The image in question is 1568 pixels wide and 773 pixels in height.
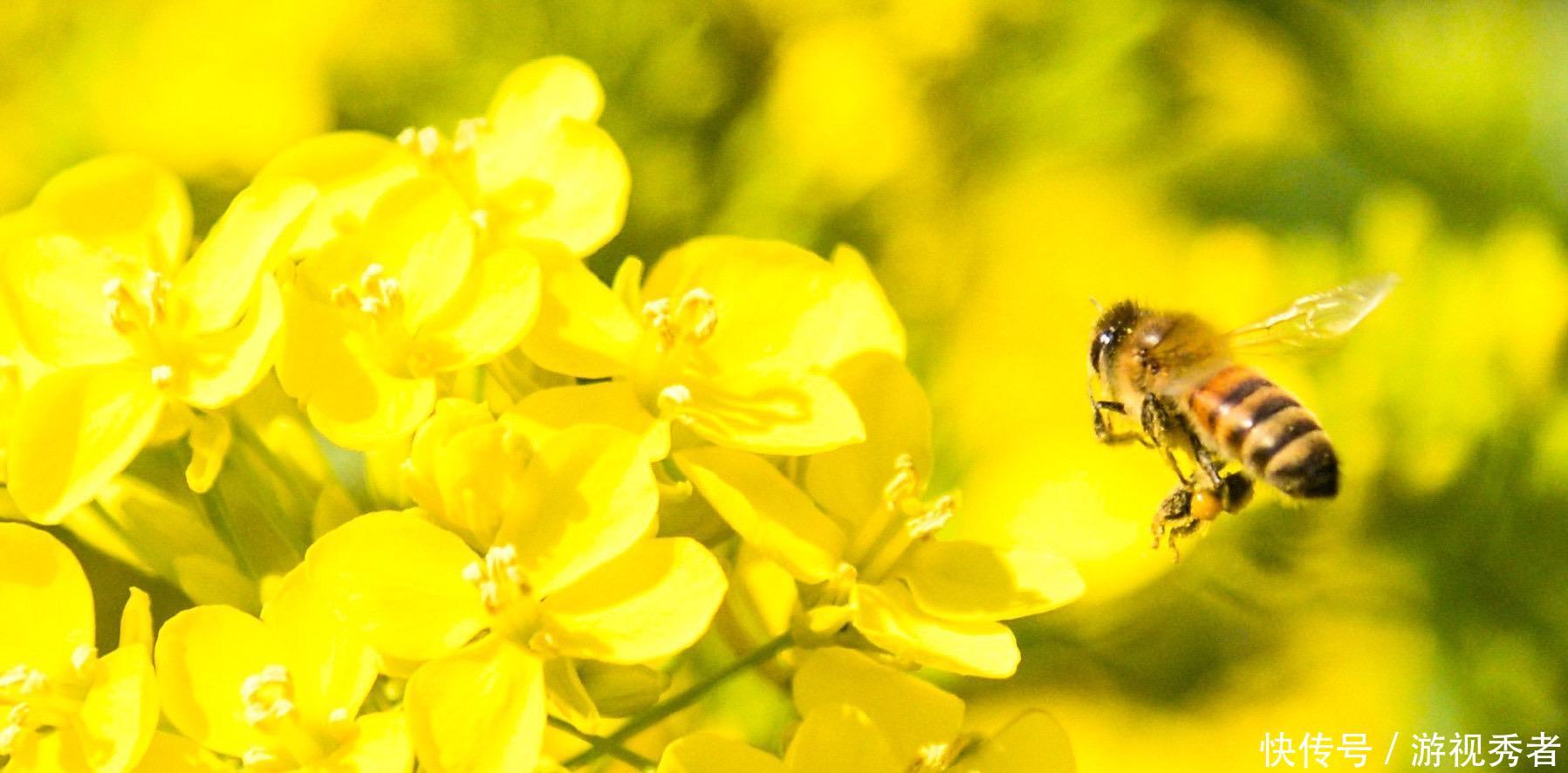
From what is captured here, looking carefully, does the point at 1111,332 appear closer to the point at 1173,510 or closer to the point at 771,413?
the point at 1173,510

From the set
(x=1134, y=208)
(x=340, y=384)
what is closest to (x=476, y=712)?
(x=340, y=384)

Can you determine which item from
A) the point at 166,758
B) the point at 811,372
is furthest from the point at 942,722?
the point at 166,758

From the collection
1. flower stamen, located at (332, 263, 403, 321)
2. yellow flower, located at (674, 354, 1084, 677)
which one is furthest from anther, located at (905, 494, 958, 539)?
flower stamen, located at (332, 263, 403, 321)

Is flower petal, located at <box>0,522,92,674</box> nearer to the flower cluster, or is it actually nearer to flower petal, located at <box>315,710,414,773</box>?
the flower cluster

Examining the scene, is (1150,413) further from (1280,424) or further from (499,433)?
(499,433)

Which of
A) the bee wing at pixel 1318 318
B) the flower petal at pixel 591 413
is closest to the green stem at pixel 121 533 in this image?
the flower petal at pixel 591 413

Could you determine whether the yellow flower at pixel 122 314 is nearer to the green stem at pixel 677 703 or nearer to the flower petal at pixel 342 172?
the flower petal at pixel 342 172

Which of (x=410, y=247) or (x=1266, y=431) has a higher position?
(x=1266, y=431)
